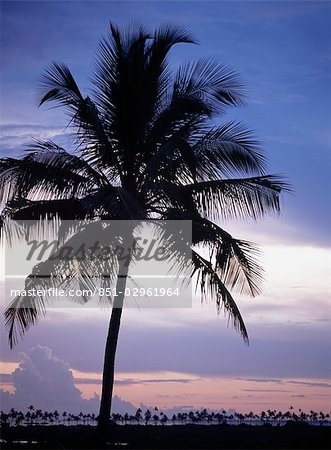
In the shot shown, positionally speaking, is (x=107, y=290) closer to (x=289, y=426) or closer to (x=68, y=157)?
(x=68, y=157)

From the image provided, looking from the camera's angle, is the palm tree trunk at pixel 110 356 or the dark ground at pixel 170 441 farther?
the dark ground at pixel 170 441

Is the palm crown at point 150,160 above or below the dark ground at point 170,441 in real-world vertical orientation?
above

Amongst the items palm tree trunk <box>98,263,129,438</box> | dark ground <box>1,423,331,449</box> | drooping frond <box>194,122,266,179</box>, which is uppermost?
drooping frond <box>194,122,266,179</box>

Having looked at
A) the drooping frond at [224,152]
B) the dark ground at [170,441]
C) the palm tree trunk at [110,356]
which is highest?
the drooping frond at [224,152]

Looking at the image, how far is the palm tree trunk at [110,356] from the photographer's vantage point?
1466cm

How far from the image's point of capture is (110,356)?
49.2 ft

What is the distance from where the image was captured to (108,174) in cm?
1609

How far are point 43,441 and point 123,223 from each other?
503 cm

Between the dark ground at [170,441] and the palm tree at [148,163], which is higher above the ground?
the palm tree at [148,163]

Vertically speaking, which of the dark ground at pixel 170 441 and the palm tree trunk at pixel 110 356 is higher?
the palm tree trunk at pixel 110 356

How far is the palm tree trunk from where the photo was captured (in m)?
14.7

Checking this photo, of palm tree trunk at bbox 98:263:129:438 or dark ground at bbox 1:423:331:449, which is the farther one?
dark ground at bbox 1:423:331:449

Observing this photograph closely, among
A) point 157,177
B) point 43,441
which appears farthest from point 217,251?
point 43,441

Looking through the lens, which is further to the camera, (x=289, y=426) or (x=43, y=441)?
(x=289, y=426)
